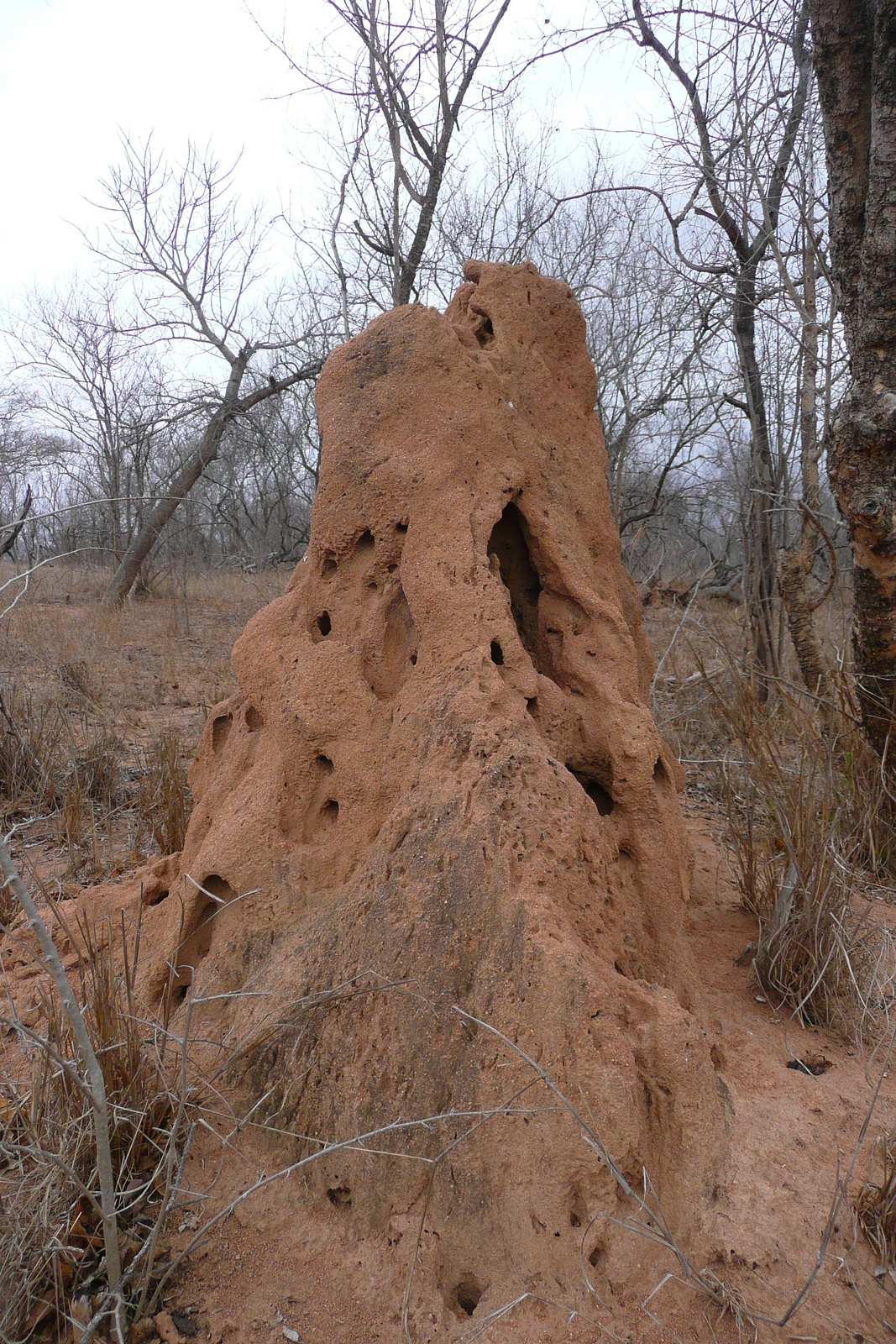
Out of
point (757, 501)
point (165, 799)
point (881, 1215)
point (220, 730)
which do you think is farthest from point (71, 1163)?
point (757, 501)

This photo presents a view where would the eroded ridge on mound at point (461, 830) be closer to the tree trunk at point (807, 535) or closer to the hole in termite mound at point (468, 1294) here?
the hole in termite mound at point (468, 1294)

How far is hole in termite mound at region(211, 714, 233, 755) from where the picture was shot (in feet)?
8.52

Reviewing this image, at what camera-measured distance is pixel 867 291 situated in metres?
2.90

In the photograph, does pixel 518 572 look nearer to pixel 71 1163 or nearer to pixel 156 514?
pixel 71 1163

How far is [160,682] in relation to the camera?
6.27m

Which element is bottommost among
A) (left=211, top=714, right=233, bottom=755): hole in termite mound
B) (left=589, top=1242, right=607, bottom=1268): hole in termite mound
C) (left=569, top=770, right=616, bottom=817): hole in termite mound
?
(left=589, top=1242, right=607, bottom=1268): hole in termite mound

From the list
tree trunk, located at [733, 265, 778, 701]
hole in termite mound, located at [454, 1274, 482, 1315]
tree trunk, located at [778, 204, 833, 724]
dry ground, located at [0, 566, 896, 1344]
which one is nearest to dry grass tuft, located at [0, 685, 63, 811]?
dry ground, located at [0, 566, 896, 1344]

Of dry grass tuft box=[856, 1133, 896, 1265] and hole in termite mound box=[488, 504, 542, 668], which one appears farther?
hole in termite mound box=[488, 504, 542, 668]

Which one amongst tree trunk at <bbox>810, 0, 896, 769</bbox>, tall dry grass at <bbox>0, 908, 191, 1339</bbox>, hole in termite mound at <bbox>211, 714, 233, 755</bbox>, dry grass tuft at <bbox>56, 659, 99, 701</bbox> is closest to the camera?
tall dry grass at <bbox>0, 908, 191, 1339</bbox>

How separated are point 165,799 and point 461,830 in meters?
2.10

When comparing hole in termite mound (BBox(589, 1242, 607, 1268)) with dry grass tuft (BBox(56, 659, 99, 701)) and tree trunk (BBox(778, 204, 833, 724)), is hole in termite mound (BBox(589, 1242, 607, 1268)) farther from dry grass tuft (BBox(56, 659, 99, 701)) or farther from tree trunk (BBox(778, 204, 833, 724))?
dry grass tuft (BBox(56, 659, 99, 701))

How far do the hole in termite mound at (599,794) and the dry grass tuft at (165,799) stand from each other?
158 centimetres

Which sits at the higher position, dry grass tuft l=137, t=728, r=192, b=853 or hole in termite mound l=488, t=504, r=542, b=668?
hole in termite mound l=488, t=504, r=542, b=668

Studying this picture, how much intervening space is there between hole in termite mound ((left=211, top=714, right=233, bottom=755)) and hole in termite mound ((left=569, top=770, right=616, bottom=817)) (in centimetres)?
112
